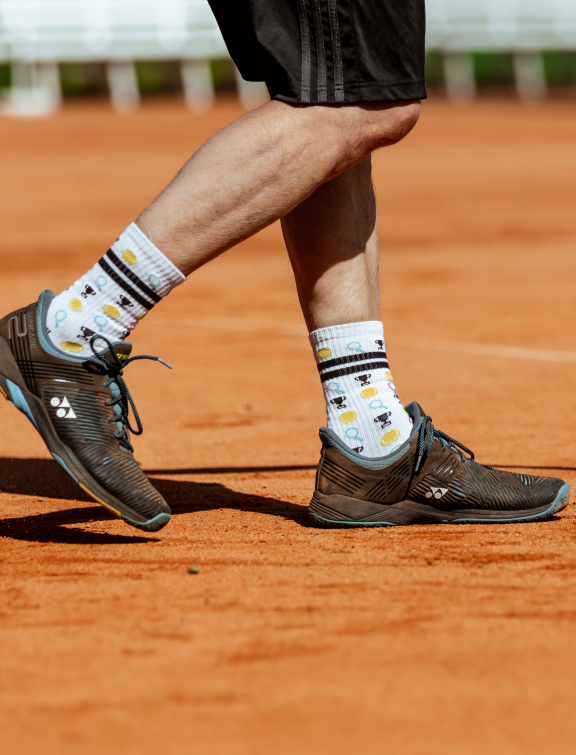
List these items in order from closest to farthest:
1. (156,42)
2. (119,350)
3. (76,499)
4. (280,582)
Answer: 1. (280,582)
2. (119,350)
3. (76,499)
4. (156,42)

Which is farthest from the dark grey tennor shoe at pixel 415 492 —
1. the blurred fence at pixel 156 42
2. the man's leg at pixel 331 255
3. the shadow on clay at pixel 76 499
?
the blurred fence at pixel 156 42

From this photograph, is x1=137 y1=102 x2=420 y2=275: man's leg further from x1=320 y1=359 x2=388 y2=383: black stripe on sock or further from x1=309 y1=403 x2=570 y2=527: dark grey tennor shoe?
x1=309 y1=403 x2=570 y2=527: dark grey tennor shoe

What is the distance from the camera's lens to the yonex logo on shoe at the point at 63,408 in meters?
1.87

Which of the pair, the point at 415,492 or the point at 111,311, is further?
the point at 415,492

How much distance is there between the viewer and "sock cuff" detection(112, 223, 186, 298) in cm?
182

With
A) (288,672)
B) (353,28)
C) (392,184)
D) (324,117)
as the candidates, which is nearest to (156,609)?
(288,672)

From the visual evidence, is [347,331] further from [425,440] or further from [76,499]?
[76,499]

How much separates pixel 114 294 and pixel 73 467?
32cm

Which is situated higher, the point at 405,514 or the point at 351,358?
the point at 351,358

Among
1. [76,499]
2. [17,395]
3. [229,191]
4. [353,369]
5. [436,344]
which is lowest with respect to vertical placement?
[436,344]

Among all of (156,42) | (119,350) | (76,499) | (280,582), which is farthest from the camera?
(156,42)

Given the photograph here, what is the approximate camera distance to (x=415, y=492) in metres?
2.08

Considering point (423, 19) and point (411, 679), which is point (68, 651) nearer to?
point (411, 679)

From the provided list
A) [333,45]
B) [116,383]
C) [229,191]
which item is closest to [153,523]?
[116,383]
